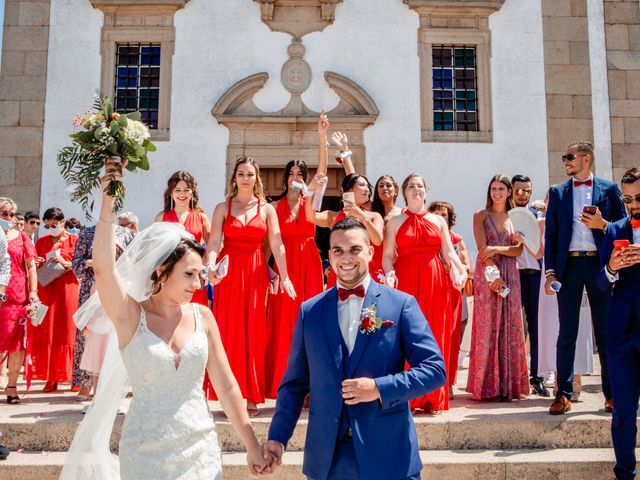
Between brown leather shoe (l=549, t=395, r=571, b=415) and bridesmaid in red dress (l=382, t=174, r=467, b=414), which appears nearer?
brown leather shoe (l=549, t=395, r=571, b=415)

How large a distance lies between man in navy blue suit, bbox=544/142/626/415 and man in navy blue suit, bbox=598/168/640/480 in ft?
2.67

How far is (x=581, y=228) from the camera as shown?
6.07 meters

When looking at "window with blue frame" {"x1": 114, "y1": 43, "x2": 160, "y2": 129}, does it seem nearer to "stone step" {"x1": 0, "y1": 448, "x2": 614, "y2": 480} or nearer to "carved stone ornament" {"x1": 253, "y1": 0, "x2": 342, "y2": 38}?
"carved stone ornament" {"x1": 253, "y1": 0, "x2": 342, "y2": 38}

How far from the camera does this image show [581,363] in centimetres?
715

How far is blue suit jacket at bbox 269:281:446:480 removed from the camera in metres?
2.93

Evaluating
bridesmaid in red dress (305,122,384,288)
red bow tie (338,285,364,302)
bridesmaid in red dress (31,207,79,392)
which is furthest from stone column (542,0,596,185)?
red bow tie (338,285,364,302)

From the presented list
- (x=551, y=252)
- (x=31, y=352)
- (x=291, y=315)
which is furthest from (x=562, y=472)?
(x=31, y=352)

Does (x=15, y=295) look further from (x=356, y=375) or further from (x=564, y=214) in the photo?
(x=564, y=214)

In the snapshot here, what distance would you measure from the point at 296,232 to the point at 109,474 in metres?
3.84

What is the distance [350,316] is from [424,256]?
345 cm

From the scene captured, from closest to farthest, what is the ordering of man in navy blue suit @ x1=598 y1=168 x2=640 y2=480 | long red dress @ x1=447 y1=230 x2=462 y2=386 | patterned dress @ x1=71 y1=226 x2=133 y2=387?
man in navy blue suit @ x1=598 y1=168 x2=640 y2=480
patterned dress @ x1=71 y1=226 x2=133 y2=387
long red dress @ x1=447 y1=230 x2=462 y2=386

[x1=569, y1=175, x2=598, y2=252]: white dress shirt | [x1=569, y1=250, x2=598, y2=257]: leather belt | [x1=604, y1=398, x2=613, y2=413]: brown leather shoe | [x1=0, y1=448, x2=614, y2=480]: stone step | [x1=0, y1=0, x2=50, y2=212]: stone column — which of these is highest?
[x1=0, y1=0, x2=50, y2=212]: stone column

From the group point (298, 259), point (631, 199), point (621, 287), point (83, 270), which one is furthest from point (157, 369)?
point (83, 270)

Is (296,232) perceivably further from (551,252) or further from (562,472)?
(562,472)
